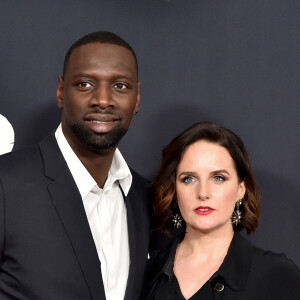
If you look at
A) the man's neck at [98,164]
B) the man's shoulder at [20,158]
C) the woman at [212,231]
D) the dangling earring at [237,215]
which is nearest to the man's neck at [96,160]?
the man's neck at [98,164]

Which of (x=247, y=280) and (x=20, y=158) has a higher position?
(x=20, y=158)

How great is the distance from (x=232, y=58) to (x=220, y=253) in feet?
2.83

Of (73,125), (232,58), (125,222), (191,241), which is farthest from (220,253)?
(232,58)

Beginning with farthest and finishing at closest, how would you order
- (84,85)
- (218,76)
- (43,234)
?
1. (218,76)
2. (84,85)
3. (43,234)

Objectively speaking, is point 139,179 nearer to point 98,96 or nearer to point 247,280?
point 98,96

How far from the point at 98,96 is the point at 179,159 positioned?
1.27 feet

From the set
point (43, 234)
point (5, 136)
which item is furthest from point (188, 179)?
point (5, 136)

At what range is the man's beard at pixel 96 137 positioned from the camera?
1.95 m

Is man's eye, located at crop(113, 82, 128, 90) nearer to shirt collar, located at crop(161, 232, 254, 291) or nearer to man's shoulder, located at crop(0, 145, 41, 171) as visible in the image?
man's shoulder, located at crop(0, 145, 41, 171)

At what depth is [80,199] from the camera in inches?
75.9

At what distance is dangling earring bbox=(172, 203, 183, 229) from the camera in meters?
2.23

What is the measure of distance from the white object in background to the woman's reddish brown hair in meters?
0.59

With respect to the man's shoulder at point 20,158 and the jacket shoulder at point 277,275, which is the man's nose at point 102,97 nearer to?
the man's shoulder at point 20,158

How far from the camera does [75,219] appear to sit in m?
1.90
